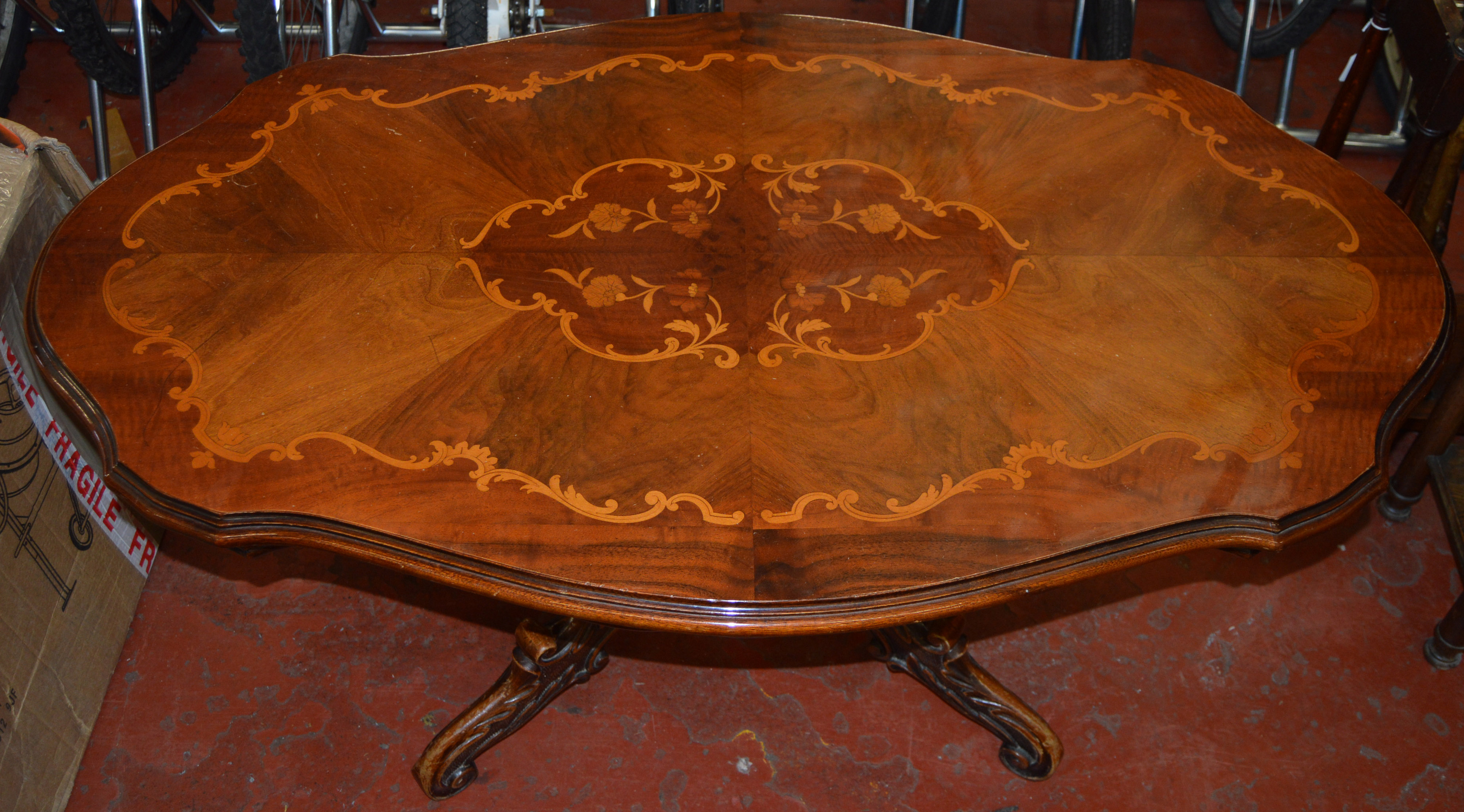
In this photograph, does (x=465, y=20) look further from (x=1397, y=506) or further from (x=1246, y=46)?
(x=1397, y=506)

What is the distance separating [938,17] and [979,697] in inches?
75.2

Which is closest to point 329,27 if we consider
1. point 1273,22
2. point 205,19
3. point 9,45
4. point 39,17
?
point 205,19

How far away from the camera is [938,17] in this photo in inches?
113

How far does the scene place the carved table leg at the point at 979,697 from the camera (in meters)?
1.63

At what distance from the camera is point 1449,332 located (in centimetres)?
132

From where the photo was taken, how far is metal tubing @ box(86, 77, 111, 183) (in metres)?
2.41

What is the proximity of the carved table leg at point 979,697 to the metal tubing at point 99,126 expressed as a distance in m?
2.00

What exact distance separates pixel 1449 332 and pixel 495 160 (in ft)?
4.07

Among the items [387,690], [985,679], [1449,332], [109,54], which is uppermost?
[1449,332]

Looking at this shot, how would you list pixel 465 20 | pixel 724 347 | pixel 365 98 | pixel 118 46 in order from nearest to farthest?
pixel 724 347 → pixel 365 98 → pixel 465 20 → pixel 118 46

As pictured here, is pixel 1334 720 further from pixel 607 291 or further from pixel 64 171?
pixel 64 171

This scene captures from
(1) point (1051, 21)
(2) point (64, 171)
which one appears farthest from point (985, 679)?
(1) point (1051, 21)

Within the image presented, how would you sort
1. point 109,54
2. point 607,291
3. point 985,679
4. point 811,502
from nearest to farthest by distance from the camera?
1. point 811,502
2. point 607,291
3. point 985,679
4. point 109,54

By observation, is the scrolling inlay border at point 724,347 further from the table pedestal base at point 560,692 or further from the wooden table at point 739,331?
the table pedestal base at point 560,692
